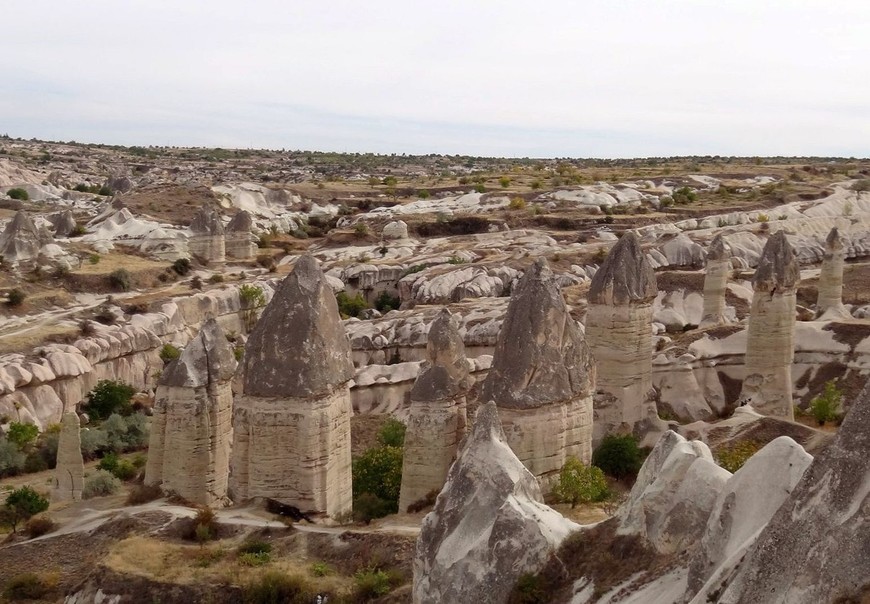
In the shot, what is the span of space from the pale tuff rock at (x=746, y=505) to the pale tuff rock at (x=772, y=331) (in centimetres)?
1608

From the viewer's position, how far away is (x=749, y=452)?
17.4 m

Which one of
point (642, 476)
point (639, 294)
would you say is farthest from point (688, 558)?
point (639, 294)

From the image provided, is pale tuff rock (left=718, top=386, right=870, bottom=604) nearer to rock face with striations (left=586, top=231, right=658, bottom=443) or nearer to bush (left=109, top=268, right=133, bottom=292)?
rock face with striations (left=586, top=231, right=658, bottom=443)

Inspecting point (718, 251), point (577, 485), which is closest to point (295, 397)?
point (577, 485)

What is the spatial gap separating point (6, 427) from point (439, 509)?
22265mm

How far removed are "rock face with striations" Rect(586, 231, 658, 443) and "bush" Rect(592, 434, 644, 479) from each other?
4.00ft

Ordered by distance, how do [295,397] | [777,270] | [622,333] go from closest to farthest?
[295,397] < [622,333] < [777,270]

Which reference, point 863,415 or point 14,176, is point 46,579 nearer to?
point 863,415

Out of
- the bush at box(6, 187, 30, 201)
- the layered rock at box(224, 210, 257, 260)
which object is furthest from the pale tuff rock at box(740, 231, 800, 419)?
the bush at box(6, 187, 30, 201)

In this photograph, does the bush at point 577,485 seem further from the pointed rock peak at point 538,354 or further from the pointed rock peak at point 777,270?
the pointed rock peak at point 777,270

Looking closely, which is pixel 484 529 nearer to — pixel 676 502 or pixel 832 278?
pixel 676 502

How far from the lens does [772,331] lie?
2217 centimetres

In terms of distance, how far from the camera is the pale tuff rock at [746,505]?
6.35 metres

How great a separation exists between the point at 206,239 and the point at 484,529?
42.4m
